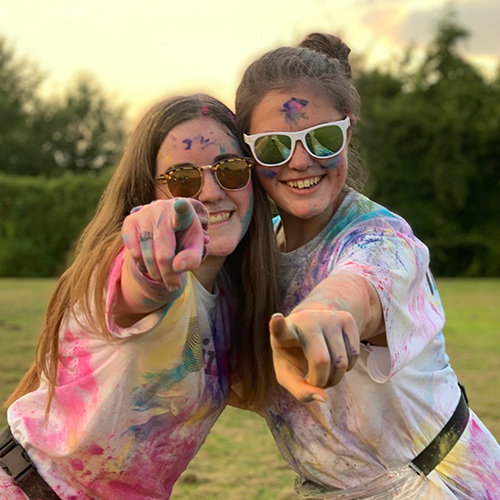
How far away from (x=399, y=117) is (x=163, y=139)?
2373 cm

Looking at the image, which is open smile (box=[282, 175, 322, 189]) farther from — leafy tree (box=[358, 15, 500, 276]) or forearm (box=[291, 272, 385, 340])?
leafy tree (box=[358, 15, 500, 276])

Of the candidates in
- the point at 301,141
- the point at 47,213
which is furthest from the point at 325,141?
the point at 47,213

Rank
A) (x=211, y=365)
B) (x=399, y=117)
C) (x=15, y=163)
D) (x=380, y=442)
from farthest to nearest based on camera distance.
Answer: (x=15, y=163) → (x=399, y=117) → (x=211, y=365) → (x=380, y=442)

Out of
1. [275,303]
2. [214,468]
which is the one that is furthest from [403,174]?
[275,303]

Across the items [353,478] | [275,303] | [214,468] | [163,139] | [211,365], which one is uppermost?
[163,139]

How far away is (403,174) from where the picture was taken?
83.0ft

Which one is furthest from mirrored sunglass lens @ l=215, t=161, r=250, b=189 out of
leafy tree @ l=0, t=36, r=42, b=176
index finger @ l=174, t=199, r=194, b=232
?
leafy tree @ l=0, t=36, r=42, b=176

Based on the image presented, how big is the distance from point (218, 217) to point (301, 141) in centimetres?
35

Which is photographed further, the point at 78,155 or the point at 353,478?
the point at 78,155

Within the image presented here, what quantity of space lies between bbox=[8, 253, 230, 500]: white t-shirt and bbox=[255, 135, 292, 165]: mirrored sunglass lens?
17.7 inches

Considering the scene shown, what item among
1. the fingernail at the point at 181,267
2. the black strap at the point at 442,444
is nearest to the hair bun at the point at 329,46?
the black strap at the point at 442,444

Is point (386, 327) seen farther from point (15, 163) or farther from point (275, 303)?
point (15, 163)

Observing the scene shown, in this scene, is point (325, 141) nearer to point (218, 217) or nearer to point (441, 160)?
point (218, 217)

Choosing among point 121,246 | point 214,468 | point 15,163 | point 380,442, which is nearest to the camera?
point 121,246
